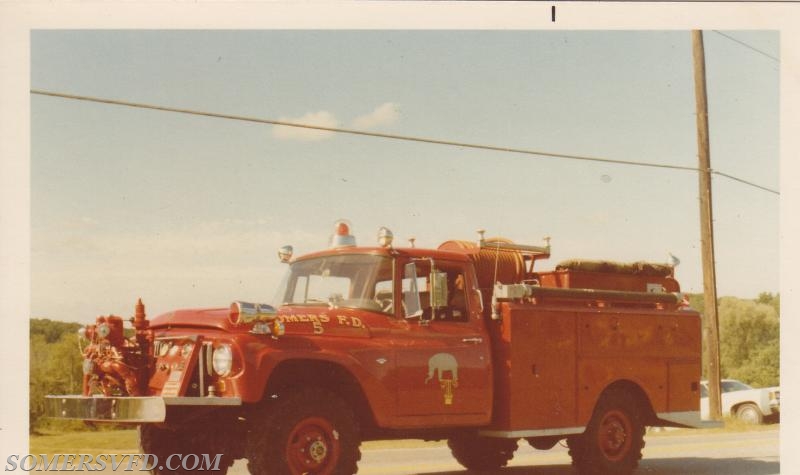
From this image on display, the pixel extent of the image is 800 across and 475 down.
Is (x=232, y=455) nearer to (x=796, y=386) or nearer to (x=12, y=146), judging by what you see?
(x=12, y=146)

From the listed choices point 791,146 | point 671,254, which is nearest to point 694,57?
point 671,254

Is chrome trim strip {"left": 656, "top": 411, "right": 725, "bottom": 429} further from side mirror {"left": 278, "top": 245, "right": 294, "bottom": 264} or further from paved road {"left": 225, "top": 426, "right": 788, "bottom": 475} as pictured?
side mirror {"left": 278, "top": 245, "right": 294, "bottom": 264}

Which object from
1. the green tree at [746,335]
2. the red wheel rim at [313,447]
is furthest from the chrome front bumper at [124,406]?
the green tree at [746,335]

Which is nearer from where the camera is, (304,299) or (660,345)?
(304,299)

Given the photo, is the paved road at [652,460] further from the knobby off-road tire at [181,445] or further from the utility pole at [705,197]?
A: the utility pole at [705,197]

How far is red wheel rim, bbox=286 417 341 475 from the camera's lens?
334 inches

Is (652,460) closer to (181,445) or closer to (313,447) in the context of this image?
(313,447)

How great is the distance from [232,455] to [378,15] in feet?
14.1

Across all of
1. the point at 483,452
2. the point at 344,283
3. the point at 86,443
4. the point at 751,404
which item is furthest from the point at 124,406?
the point at 751,404

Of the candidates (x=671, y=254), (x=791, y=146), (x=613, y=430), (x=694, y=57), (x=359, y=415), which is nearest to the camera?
(x=359, y=415)

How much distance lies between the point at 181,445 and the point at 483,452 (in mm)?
4013

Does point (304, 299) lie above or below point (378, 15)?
below

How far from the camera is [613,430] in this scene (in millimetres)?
11297

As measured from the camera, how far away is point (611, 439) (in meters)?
11.3
